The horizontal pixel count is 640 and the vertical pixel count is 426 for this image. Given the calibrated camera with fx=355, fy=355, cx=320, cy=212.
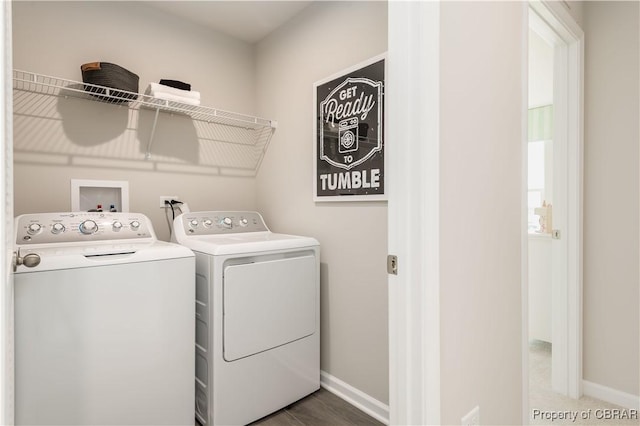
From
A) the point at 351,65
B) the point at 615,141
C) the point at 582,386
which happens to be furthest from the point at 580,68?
the point at 582,386

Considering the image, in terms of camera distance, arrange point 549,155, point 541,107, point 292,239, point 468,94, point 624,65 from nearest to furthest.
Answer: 1. point 468,94
2. point 624,65
3. point 292,239
4. point 549,155
5. point 541,107

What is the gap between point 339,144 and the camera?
6.72 ft

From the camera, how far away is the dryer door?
171cm

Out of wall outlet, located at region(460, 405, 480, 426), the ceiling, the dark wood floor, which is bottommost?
the dark wood floor

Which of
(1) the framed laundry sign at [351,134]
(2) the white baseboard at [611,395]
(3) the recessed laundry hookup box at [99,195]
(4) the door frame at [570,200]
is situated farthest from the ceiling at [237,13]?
(2) the white baseboard at [611,395]

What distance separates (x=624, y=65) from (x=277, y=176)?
82.7 inches

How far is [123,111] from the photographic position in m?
2.17

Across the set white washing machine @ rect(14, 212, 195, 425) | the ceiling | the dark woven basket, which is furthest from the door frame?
the dark woven basket

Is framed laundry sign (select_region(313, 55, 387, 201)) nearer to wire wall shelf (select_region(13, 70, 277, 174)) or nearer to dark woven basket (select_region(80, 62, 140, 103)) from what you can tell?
wire wall shelf (select_region(13, 70, 277, 174))

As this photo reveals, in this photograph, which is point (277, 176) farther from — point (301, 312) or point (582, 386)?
point (582, 386)

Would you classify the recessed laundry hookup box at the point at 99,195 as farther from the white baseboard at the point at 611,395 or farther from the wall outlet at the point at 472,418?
the white baseboard at the point at 611,395

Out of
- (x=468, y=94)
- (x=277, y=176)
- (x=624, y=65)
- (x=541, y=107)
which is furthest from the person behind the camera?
(x=541, y=107)

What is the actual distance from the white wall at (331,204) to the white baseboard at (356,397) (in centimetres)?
3

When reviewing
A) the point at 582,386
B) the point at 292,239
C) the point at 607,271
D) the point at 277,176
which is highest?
the point at 277,176
